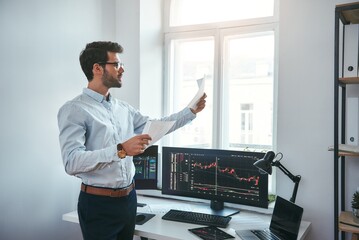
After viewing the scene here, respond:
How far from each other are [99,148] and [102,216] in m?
0.37

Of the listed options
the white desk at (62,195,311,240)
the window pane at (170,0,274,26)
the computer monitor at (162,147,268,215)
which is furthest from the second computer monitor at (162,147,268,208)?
the window pane at (170,0,274,26)

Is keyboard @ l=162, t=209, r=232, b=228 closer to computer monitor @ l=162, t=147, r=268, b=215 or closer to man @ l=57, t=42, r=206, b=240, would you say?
computer monitor @ l=162, t=147, r=268, b=215

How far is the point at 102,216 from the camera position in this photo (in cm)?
186

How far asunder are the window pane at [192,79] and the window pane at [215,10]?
7.7 inches

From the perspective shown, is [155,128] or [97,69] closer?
[155,128]

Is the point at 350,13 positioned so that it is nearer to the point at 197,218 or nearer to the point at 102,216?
the point at 197,218

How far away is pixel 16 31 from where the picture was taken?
2.25 metres

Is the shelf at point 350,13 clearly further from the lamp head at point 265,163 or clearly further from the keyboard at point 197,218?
the keyboard at point 197,218

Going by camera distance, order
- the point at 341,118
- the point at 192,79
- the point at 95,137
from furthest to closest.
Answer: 1. the point at 192,79
2. the point at 341,118
3. the point at 95,137

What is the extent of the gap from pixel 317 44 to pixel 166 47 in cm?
137

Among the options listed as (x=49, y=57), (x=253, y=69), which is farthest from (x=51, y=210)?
(x=253, y=69)

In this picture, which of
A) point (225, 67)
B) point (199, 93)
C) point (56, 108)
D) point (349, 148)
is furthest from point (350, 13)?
point (56, 108)

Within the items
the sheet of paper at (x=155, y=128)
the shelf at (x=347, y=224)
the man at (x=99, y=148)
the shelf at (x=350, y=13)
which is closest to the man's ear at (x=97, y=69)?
the man at (x=99, y=148)

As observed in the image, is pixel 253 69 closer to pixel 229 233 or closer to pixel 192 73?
pixel 192 73
